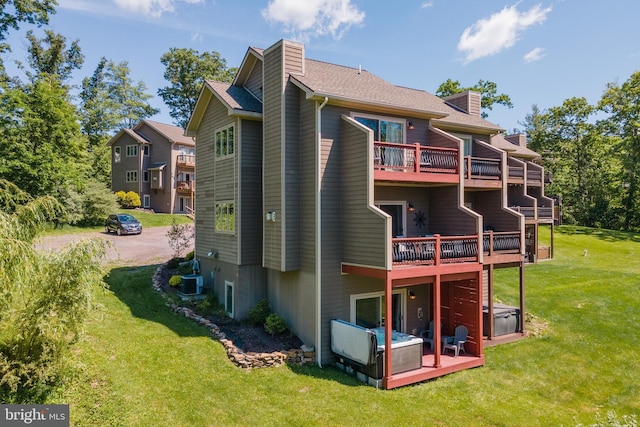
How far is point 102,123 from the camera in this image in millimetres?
48750

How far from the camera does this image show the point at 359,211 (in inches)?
465

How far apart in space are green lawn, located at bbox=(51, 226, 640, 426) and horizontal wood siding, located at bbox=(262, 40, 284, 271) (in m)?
3.60

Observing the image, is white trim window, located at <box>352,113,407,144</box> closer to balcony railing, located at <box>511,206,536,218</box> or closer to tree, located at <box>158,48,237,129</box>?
balcony railing, located at <box>511,206,536,218</box>

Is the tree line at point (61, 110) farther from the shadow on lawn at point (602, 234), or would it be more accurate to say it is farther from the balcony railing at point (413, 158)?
the shadow on lawn at point (602, 234)

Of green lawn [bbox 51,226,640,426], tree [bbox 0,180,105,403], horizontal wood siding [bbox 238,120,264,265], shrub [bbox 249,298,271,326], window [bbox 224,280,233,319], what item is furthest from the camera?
window [bbox 224,280,233,319]

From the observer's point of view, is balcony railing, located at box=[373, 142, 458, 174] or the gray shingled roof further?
the gray shingled roof

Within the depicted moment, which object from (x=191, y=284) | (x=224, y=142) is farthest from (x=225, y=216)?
(x=191, y=284)

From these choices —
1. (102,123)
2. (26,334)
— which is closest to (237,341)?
(26,334)

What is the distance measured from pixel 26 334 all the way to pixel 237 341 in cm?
620

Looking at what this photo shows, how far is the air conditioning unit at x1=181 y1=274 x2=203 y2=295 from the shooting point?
1647 centimetres

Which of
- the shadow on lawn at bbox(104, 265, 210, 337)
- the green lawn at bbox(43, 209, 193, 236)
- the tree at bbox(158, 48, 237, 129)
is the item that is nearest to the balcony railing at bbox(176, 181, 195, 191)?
the green lawn at bbox(43, 209, 193, 236)

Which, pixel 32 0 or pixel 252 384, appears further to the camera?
pixel 32 0

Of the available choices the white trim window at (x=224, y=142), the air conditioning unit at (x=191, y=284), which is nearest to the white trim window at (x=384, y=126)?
the white trim window at (x=224, y=142)

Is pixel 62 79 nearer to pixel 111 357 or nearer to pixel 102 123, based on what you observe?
pixel 102 123
